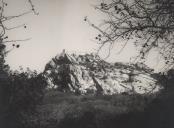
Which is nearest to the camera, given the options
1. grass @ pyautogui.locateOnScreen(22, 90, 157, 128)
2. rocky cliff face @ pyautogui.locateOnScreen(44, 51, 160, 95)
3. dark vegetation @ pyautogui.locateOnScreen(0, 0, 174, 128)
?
dark vegetation @ pyautogui.locateOnScreen(0, 0, 174, 128)

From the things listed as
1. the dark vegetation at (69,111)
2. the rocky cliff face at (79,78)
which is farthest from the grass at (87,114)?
the rocky cliff face at (79,78)

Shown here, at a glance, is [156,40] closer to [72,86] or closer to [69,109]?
[69,109]

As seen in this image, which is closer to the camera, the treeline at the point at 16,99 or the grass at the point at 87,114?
the treeline at the point at 16,99

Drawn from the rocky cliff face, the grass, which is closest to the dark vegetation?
the grass

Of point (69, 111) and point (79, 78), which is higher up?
point (79, 78)

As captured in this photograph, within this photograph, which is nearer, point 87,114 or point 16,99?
point 16,99

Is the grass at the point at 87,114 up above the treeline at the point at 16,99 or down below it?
below

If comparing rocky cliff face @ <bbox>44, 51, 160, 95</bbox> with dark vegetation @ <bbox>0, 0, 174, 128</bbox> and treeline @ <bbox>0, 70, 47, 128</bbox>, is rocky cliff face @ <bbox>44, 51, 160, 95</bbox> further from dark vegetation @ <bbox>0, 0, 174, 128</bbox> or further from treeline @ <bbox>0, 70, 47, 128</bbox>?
treeline @ <bbox>0, 70, 47, 128</bbox>

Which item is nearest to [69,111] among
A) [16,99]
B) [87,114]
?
[87,114]

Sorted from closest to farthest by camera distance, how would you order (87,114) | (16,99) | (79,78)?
(16,99), (87,114), (79,78)

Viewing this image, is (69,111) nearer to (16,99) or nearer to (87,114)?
(87,114)

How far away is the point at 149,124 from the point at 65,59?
739 inches

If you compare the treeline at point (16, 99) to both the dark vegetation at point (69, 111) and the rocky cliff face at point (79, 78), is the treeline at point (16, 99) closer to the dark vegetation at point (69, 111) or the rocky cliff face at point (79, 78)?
the dark vegetation at point (69, 111)

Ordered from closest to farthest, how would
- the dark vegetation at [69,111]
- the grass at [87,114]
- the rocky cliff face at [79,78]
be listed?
the dark vegetation at [69,111], the grass at [87,114], the rocky cliff face at [79,78]
